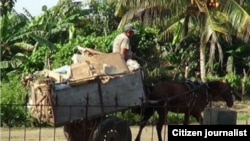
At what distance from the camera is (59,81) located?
27.9ft

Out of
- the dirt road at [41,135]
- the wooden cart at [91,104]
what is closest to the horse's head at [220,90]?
the dirt road at [41,135]

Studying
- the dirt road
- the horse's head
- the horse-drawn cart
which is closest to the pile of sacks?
the horse-drawn cart

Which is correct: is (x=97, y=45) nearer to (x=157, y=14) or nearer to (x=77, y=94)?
(x=157, y=14)

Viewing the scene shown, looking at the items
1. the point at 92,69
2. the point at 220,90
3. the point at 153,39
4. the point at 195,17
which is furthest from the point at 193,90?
the point at 153,39

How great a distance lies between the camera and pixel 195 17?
67.4 feet

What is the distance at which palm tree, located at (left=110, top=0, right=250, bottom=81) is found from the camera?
63.2ft

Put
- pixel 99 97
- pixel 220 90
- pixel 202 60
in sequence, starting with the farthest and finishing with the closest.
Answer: pixel 202 60
pixel 220 90
pixel 99 97

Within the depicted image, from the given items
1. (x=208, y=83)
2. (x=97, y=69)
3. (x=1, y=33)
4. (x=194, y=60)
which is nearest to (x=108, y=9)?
(x=194, y=60)

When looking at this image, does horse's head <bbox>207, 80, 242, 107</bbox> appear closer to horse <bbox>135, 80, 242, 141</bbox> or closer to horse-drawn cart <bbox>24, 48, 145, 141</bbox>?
horse <bbox>135, 80, 242, 141</bbox>

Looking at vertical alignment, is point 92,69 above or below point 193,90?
above

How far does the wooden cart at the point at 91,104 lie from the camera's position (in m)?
8.27

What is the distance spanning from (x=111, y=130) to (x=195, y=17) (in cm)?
1254

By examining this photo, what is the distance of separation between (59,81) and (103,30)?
1806 centimetres

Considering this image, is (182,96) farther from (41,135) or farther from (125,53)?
A: (41,135)
